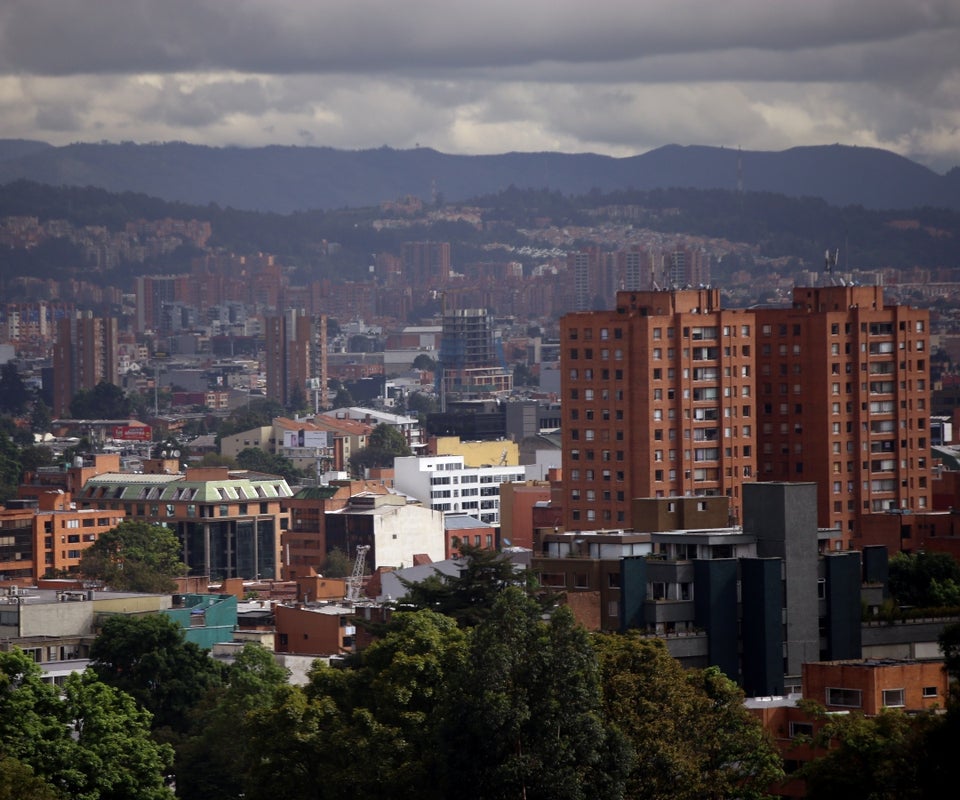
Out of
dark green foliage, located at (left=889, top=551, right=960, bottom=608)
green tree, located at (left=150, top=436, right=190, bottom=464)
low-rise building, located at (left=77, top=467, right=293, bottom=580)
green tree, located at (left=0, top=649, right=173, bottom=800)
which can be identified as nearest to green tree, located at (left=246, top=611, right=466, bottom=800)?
green tree, located at (left=0, top=649, right=173, bottom=800)

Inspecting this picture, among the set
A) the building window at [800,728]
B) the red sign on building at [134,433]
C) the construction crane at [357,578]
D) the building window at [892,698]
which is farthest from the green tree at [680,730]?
the red sign on building at [134,433]

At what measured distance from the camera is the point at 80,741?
36.6 metres

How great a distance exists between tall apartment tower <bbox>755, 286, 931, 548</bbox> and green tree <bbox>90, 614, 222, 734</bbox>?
1019 inches

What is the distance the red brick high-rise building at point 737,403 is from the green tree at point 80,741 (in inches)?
1358

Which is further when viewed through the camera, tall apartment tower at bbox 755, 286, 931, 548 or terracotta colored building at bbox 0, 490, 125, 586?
terracotta colored building at bbox 0, 490, 125, 586

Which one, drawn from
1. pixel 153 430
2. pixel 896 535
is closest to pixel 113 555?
pixel 896 535

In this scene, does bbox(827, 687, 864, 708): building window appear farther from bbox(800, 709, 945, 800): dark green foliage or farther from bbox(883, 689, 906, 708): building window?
bbox(800, 709, 945, 800): dark green foliage

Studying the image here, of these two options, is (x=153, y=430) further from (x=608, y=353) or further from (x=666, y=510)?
(x=666, y=510)

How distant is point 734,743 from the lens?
34.7 meters

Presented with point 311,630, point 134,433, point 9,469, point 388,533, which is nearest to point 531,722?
point 311,630

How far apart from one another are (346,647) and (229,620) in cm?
661

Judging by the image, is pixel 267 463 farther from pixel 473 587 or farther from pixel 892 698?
pixel 892 698

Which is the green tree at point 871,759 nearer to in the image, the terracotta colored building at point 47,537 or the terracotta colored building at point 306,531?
the terracotta colored building at point 47,537

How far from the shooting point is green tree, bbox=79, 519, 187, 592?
8281 cm
